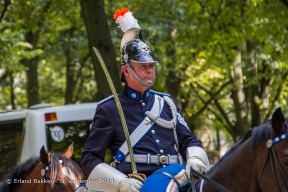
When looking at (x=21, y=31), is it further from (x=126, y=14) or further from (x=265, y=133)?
(x=265, y=133)

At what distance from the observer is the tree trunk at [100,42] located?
38.2 feet

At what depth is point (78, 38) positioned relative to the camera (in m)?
19.6

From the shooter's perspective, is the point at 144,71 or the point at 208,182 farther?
the point at 144,71

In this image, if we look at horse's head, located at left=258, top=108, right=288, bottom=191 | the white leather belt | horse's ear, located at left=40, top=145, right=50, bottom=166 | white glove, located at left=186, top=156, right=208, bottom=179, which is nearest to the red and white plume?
the white leather belt

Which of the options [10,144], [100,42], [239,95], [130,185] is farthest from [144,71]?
[239,95]

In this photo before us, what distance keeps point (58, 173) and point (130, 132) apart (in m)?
1.46

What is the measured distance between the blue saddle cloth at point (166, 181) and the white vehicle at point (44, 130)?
223 inches

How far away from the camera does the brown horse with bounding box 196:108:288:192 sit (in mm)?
4156

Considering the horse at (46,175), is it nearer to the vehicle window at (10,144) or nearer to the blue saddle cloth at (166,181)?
the blue saddle cloth at (166,181)

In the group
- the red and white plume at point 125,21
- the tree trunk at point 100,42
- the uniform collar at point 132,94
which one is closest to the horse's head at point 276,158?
the uniform collar at point 132,94

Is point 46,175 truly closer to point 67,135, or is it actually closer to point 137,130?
point 137,130

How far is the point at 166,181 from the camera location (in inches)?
188

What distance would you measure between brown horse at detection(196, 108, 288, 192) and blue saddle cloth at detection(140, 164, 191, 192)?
0.22 meters

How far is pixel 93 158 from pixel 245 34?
1067 cm
